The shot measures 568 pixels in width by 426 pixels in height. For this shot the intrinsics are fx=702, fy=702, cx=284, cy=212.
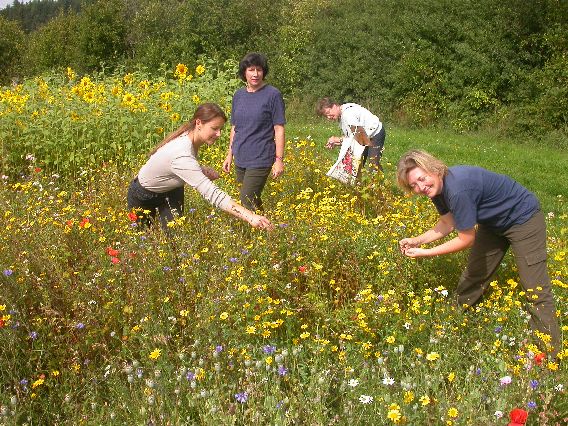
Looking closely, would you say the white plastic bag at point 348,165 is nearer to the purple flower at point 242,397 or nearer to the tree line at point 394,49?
the purple flower at point 242,397

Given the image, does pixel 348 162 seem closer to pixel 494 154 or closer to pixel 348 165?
pixel 348 165

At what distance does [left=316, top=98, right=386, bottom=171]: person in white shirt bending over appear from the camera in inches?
256

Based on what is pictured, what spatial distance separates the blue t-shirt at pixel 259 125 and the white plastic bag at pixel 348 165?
0.75m

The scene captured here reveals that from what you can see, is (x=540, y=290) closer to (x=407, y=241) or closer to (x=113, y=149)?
(x=407, y=241)

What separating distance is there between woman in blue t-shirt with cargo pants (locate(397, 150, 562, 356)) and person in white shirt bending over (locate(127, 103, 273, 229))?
965 mm

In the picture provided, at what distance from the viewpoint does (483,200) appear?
12.8 ft

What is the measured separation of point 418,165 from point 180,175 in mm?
1614

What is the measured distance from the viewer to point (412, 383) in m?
2.98

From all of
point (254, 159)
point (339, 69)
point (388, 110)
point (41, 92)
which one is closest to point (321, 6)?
point (339, 69)

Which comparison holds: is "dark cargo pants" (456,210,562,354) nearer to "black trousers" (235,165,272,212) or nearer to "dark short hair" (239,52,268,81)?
"black trousers" (235,165,272,212)

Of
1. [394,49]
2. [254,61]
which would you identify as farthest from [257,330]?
[394,49]

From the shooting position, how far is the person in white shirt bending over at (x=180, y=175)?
14.3ft

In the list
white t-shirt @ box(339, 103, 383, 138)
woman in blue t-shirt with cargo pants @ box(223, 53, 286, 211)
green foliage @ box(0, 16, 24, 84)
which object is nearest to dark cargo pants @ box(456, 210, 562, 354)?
woman in blue t-shirt with cargo pants @ box(223, 53, 286, 211)

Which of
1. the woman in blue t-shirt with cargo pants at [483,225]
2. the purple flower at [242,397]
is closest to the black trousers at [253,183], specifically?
the woman in blue t-shirt with cargo pants at [483,225]
